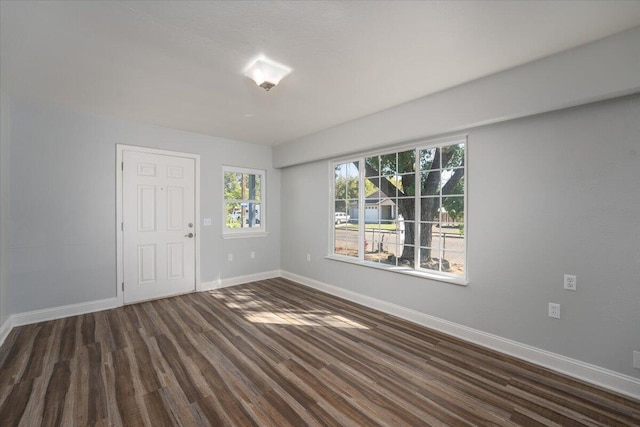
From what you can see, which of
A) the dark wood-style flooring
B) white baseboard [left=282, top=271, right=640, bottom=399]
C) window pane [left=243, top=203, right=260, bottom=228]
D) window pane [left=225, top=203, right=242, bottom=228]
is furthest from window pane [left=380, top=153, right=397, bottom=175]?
window pane [left=225, top=203, right=242, bottom=228]

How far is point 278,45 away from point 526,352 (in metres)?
3.44

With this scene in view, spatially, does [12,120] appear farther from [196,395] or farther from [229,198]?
[196,395]

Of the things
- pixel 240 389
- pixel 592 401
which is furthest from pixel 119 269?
pixel 592 401

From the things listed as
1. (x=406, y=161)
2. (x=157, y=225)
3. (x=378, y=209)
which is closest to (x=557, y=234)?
(x=406, y=161)

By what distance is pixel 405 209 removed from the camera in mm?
3539

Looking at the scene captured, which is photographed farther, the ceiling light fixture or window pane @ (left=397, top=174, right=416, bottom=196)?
window pane @ (left=397, top=174, right=416, bottom=196)

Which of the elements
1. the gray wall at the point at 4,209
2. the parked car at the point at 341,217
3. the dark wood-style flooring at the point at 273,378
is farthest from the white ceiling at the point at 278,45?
the dark wood-style flooring at the point at 273,378

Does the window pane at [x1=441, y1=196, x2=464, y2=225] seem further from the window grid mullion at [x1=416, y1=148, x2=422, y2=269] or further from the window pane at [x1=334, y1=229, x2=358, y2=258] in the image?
the window pane at [x1=334, y1=229, x2=358, y2=258]

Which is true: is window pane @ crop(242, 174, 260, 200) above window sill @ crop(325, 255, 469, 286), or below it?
above

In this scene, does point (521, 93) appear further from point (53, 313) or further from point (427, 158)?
point (53, 313)

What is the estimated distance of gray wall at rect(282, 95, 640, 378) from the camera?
2064mm

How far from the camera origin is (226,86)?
2.78 metres

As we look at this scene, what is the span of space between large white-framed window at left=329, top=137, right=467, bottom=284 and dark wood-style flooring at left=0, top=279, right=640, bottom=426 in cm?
86

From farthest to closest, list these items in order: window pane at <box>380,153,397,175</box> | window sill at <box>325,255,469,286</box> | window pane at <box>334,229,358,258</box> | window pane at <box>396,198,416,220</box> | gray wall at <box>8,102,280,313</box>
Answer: window pane at <box>334,229,358,258</box> < window pane at <box>380,153,397,175</box> < window pane at <box>396,198,416,220</box> < gray wall at <box>8,102,280,313</box> < window sill at <box>325,255,469,286</box>
